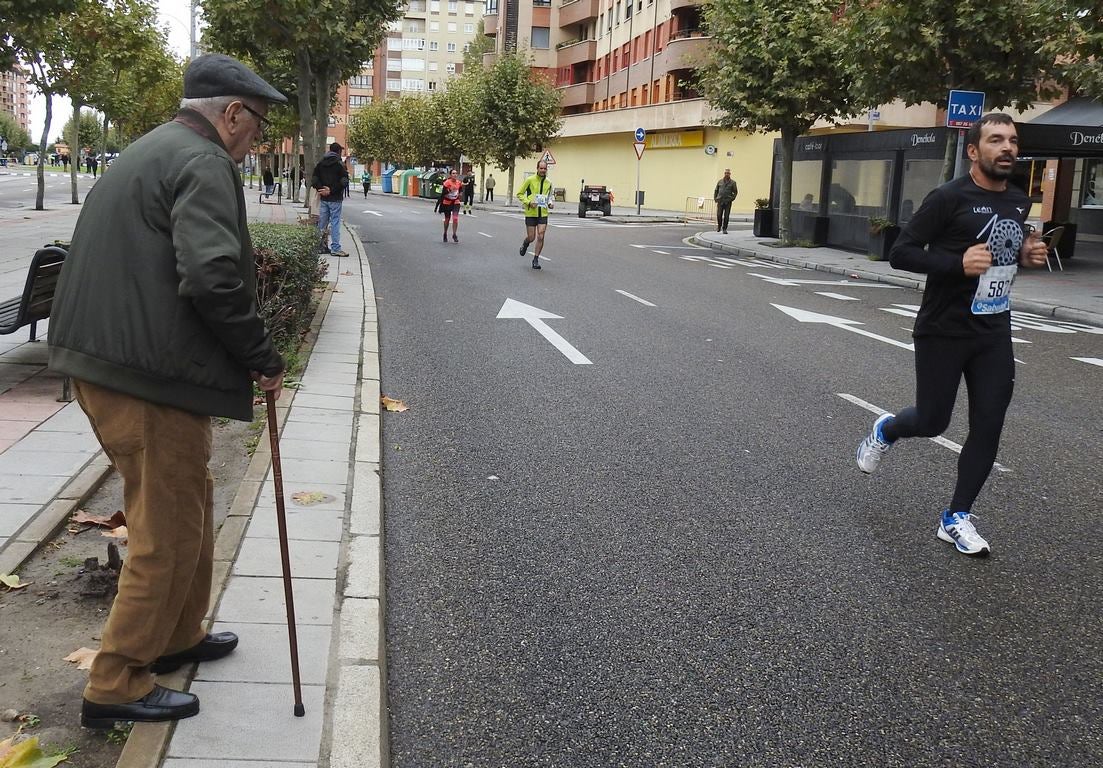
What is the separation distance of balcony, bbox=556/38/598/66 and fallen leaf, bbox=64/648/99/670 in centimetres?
7308

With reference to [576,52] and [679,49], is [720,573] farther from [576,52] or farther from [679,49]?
[576,52]

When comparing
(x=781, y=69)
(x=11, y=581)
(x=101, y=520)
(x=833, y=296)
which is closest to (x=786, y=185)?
(x=781, y=69)

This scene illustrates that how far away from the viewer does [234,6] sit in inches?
811

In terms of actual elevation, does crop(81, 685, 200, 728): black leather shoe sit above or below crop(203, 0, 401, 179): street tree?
below

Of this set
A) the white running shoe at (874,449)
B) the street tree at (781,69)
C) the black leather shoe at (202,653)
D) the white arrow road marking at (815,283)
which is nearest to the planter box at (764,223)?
the street tree at (781,69)

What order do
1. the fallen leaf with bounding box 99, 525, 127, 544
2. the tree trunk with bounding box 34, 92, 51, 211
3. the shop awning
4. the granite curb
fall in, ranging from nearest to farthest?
1. the fallen leaf with bounding box 99, 525, 127, 544
2. the granite curb
3. the shop awning
4. the tree trunk with bounding box 34, 92, 51, 211

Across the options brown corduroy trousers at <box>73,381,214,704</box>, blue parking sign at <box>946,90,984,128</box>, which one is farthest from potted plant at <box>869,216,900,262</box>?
brown corduroy trousers at <box>73,381,214,704</box>

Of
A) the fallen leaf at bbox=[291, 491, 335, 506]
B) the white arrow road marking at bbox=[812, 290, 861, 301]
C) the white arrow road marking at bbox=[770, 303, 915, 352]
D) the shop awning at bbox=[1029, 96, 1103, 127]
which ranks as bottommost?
the fallen leaf at bbox=[291, 491, 335, 506]

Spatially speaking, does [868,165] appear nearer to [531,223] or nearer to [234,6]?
[531,223]

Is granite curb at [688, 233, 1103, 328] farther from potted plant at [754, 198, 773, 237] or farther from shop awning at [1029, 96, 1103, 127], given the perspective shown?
shop awning at [1029, 96, 1103, 127]

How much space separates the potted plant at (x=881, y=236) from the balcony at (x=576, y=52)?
170 feet

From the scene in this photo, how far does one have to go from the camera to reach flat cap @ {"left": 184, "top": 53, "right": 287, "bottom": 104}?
310cm

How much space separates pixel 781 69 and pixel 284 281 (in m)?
20.6

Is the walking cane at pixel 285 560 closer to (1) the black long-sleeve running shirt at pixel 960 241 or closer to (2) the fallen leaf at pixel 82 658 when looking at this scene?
(2) the fallen leaf at pixel 82 658
